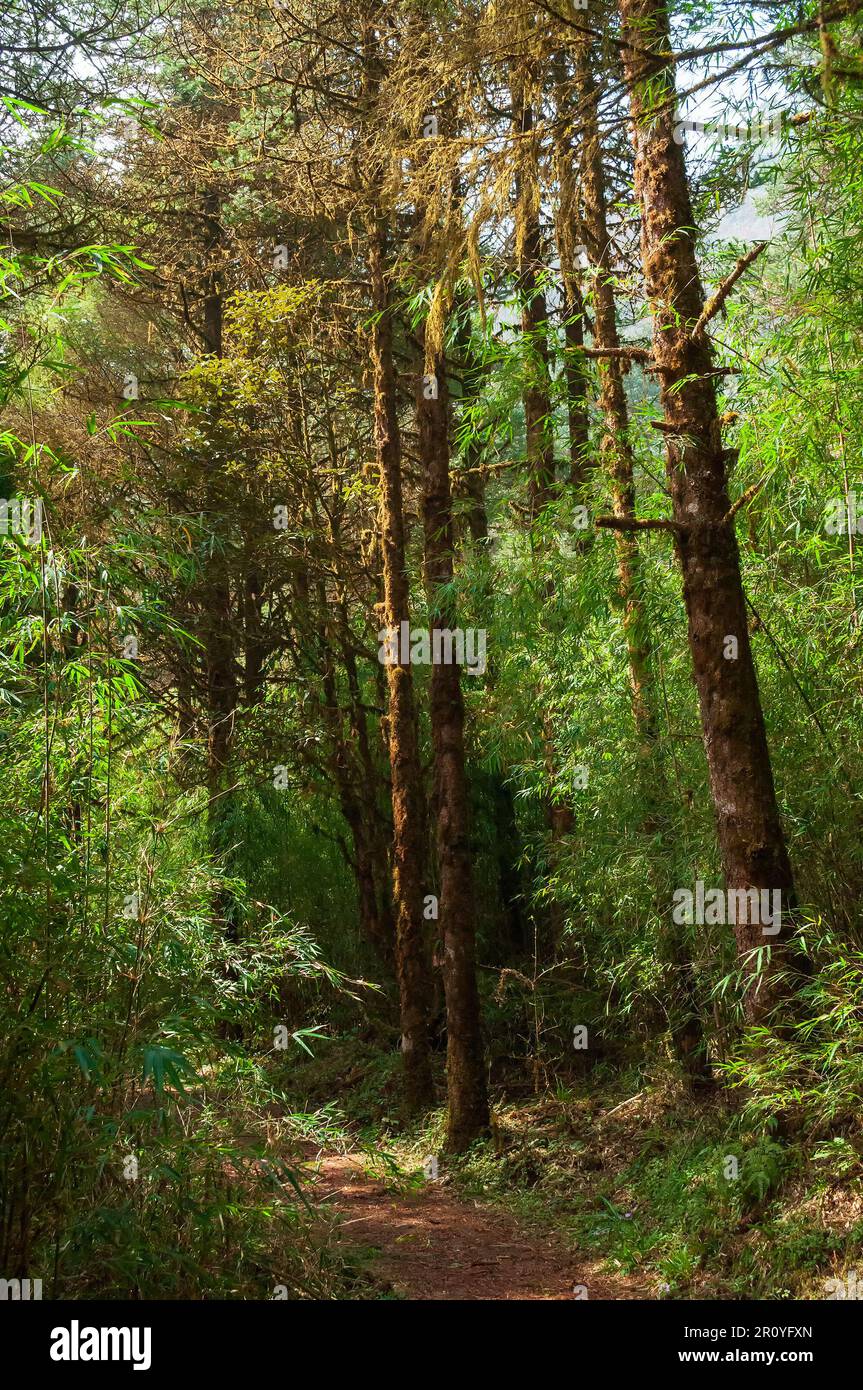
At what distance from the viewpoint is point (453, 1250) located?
5.65 m

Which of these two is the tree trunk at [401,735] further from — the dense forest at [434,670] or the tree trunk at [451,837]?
the tree trunk at [451,837]

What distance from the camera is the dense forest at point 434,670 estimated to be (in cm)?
355

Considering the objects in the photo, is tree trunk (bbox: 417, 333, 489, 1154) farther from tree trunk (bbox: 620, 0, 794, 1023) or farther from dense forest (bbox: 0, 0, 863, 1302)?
tree trunk (bbox: 620, 0, 794, 1023)

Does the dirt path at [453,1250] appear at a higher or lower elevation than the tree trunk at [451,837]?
lower

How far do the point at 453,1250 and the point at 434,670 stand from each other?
366 centimetres

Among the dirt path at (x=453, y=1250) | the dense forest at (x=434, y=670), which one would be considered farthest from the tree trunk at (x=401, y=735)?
the dirt path at (x=453, y=1250)

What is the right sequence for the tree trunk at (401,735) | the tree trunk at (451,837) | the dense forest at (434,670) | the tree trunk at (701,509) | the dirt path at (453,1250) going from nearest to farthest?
the dense forest at (434,670) < the tree trunk at (701,509) < the dirt path at (453,1250) < the tree trunk at (451,837) < the tree trunk at (401,735)

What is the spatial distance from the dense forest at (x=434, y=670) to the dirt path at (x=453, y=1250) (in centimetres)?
5

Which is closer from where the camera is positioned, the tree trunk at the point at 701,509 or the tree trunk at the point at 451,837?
the tree trunk at the point at 701,509

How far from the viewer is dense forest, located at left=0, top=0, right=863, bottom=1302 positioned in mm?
3549

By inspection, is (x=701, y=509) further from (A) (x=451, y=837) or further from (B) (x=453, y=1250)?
(B) (x=453, y=1250)

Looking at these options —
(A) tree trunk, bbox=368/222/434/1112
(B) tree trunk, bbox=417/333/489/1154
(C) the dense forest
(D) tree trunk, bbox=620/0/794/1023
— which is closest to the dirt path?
(C) the dense forest

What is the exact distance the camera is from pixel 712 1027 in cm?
601
